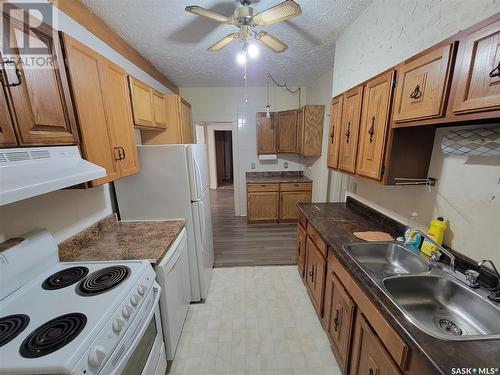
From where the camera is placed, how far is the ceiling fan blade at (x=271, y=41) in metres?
1.58

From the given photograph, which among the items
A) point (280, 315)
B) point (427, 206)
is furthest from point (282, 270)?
point (427, 206)

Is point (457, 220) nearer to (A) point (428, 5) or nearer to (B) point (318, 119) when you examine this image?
(A) point (428, 5)

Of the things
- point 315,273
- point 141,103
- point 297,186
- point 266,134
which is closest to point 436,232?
point 315,273

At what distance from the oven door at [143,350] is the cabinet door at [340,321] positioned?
1.17 meters

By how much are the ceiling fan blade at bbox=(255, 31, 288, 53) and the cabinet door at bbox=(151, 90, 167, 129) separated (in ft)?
4.32

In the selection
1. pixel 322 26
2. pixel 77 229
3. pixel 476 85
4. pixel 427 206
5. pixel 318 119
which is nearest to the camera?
pixel 476 85

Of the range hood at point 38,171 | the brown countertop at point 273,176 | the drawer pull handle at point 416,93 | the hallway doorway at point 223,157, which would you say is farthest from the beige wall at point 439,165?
the hallway doorway at point 223,157

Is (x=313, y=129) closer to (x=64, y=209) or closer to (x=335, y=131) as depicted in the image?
(x=335, y=131)

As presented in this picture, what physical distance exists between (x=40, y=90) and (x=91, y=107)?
0.29 meters

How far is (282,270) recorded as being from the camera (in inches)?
103

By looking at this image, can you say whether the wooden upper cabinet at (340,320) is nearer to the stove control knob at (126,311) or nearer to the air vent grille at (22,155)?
the stove control knob at (126,311)

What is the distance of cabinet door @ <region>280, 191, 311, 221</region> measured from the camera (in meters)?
3.89

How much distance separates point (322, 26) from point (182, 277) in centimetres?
257

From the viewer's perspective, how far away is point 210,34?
1.96 m
